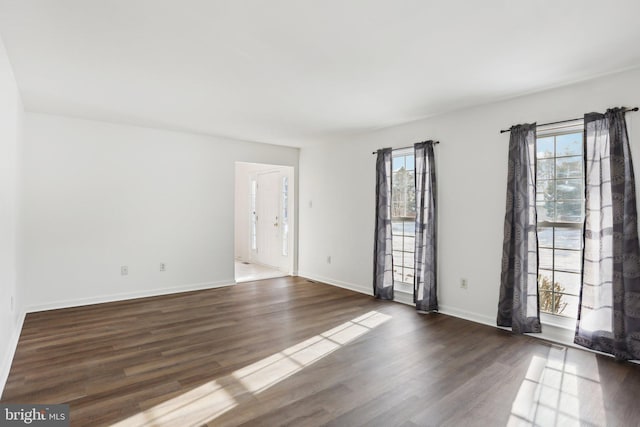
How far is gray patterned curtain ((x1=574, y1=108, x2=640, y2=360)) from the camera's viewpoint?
292 cm

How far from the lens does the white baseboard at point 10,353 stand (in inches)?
100

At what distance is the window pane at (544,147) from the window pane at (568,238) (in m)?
0.76

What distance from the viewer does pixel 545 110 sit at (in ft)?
11.6

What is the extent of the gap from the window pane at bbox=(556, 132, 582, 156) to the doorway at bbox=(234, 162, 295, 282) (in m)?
4.36

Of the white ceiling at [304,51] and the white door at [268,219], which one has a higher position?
the white ceiling at [304,51]

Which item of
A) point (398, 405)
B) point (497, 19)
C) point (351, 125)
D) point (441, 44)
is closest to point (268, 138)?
point (351, 125)

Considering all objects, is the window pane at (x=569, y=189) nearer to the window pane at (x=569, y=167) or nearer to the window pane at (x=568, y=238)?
the window pane at (x=569, y=167)

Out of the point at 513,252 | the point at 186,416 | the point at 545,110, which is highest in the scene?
the point at 545,110

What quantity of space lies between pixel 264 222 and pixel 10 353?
4975 mm

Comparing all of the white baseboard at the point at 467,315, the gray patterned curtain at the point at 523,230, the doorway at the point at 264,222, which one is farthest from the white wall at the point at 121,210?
the gray patterned curtain at the point at 523,230

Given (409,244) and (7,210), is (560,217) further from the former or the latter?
(7,210)

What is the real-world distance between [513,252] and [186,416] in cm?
330

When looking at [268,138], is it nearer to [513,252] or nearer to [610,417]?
[513,252]

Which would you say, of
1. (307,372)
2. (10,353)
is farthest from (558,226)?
(10,353)
